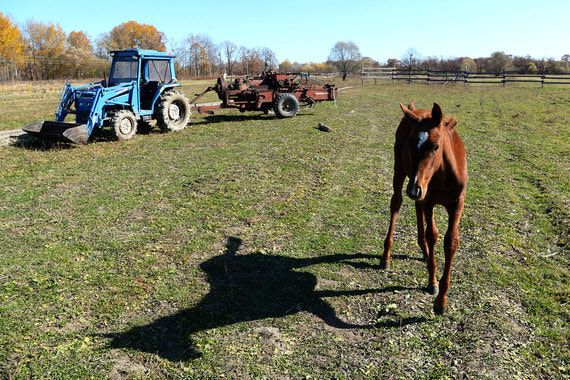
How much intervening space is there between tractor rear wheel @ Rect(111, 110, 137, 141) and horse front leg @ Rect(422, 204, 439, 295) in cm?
950

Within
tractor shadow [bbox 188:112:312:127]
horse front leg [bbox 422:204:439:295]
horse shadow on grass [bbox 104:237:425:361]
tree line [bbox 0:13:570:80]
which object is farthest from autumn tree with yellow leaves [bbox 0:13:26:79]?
horse front leg [bbox 422:204:439:295]

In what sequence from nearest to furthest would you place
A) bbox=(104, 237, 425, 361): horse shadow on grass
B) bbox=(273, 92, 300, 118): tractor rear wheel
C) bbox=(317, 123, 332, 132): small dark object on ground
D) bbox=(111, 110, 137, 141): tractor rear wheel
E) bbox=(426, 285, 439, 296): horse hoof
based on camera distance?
1. bbox=(104, 237, 425, 361): horse shadow on grass
2. bbox=(426, 285, 439, 296): horse hoof
3. bbox=(111, 110, 137, 141): tractor rear wheel
4. bbox=(317, 123, 332, 132): small dark object on ground
5. bbox=(273, 92, 300, 118): tractor rear wheel

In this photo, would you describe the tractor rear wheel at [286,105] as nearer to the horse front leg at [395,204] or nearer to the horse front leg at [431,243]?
the horse front leg at [395,204]

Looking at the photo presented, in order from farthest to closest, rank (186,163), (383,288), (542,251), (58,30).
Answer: (58,30) < (186,163) < (542,251) < (383,288)

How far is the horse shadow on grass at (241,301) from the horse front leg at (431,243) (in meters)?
0.30

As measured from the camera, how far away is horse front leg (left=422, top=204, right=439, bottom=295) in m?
3.85

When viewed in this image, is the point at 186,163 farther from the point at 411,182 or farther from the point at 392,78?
the point at 392,78

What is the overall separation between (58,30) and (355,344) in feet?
267

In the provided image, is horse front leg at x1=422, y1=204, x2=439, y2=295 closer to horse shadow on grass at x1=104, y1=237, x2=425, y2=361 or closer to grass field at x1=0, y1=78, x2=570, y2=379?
grass field at x1=0, y1=78, x2=570, y2=379

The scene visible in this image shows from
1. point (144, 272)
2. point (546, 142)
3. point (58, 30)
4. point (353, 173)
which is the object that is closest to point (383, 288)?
point (144, 272)

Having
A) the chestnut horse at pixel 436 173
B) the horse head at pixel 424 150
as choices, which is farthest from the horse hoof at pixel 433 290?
the horse head at pixel 424 150

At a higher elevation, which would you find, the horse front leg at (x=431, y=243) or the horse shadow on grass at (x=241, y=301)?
the horse front leg at (x=431, y=243)

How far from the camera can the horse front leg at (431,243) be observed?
385 centimetres

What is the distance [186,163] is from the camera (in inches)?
361
